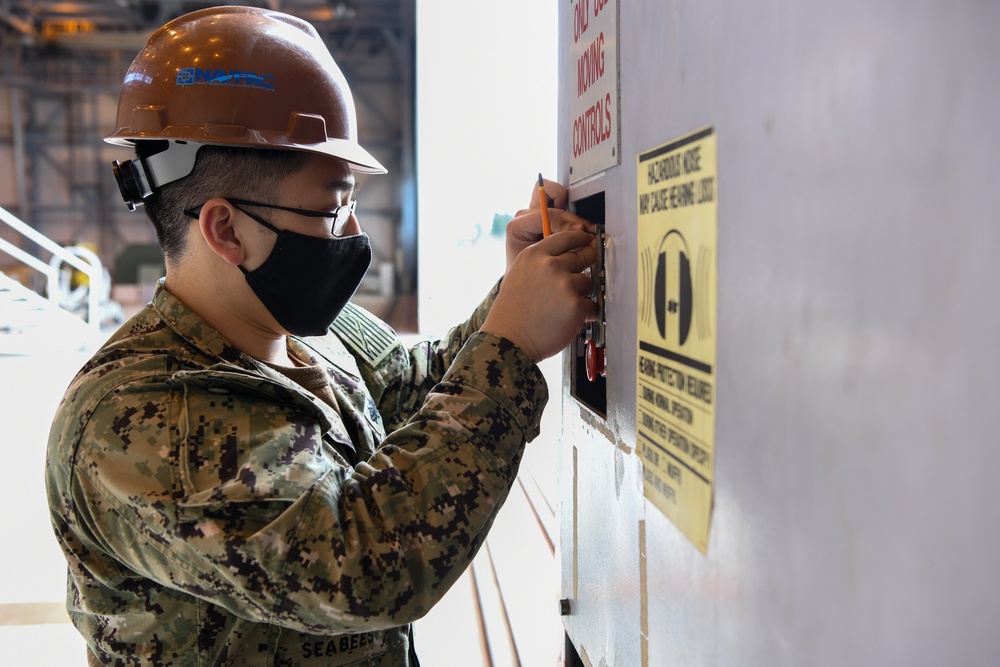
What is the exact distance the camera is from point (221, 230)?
1113 mm

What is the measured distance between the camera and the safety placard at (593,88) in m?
0.91

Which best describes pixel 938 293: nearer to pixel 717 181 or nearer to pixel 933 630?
pixel 933 630

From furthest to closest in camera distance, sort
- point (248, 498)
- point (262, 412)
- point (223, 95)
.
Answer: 1. point (223, 95)
2. point (262, 412)
3. point (248, 498)

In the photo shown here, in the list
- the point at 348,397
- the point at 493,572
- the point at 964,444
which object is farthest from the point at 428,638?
Result: the point at 964,444

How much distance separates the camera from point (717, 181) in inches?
23.8

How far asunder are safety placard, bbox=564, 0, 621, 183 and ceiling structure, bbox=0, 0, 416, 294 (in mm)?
12561

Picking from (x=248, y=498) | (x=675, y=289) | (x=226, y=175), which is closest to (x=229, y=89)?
(x=226, y=175)

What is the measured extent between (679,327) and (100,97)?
15.7 m

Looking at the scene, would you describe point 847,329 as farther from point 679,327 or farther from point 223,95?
point 223,95

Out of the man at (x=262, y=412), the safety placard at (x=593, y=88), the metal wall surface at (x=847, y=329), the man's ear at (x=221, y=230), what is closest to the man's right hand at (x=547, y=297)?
the man at (x=262, y=412)

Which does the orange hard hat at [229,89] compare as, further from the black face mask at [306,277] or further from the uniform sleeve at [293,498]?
the uniform sleeve at [293,498]

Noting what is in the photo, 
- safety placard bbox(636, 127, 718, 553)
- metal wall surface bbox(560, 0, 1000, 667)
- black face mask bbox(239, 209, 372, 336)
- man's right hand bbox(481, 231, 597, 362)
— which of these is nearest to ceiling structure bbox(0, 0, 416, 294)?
black face mask bbox(239, 209, 372, 336)

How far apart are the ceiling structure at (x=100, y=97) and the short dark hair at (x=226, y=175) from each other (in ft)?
41.1

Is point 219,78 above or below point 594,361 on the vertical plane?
above
